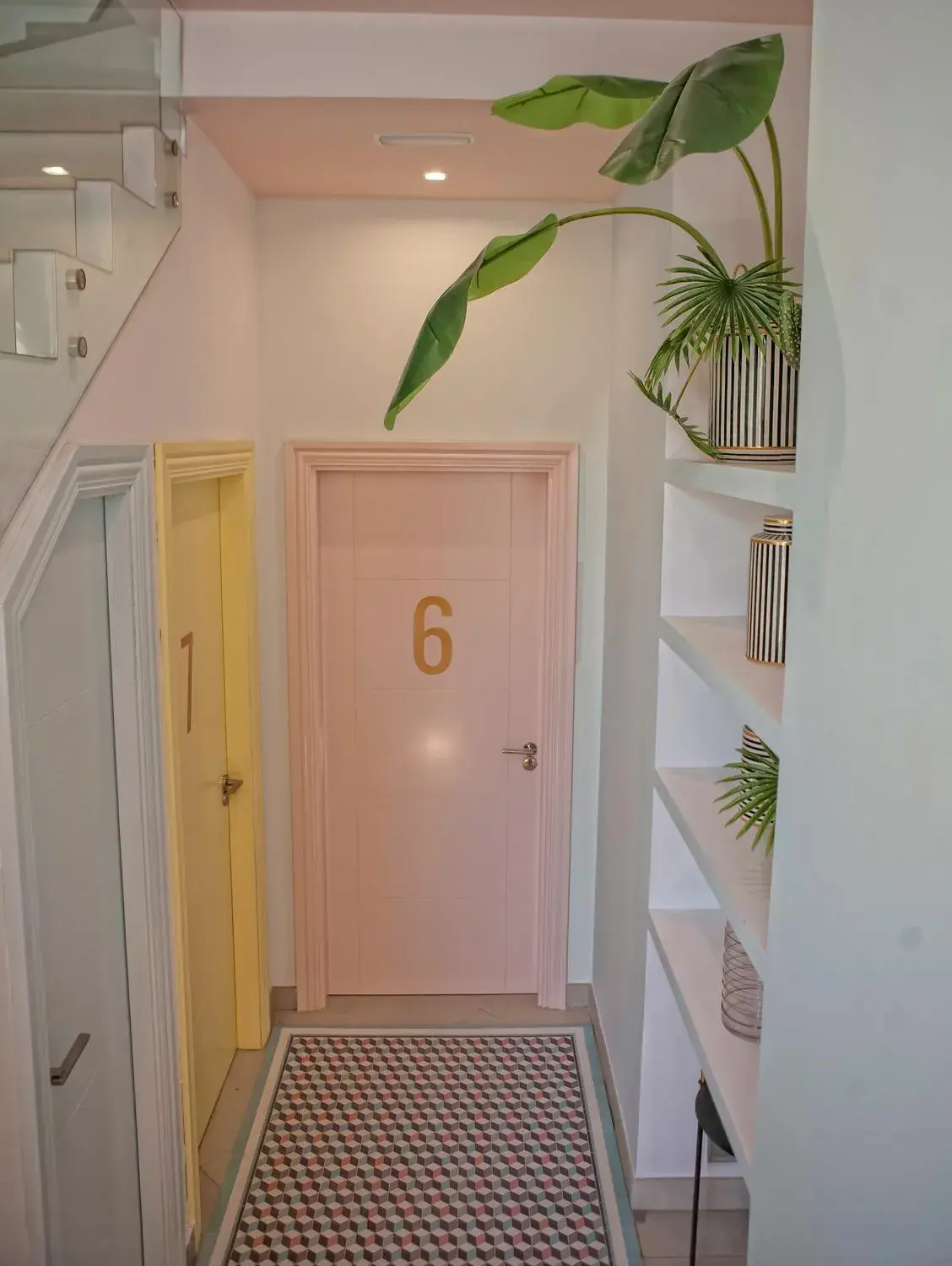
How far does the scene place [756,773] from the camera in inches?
73.9

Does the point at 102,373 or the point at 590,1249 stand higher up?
the point at 102,373

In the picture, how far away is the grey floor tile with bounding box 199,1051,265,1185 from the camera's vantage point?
2.93 m

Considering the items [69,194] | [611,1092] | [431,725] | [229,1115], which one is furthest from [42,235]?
[611,1092]

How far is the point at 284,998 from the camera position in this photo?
372 centimetres

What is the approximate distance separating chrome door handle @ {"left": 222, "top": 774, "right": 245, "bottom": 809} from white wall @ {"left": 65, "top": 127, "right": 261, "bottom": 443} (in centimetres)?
108

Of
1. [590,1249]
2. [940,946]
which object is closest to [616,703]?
[590,1249]

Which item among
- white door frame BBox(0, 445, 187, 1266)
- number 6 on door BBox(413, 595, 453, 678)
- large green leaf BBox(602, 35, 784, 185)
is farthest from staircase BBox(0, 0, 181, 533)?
number 6 on door BBox(413, 595, 453, 678)

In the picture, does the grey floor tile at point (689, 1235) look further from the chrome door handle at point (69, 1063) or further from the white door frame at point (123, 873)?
the chrome door handle at point (69, 1063)

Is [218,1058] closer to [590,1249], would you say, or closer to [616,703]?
[590,1249]

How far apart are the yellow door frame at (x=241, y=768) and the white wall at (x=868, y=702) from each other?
153cm

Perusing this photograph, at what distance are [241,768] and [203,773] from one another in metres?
0.32

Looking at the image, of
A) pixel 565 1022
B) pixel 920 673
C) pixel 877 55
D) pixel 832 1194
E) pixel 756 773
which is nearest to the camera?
pixel 877 55

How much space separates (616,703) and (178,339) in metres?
1.67

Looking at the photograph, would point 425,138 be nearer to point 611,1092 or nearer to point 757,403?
point 757,403
